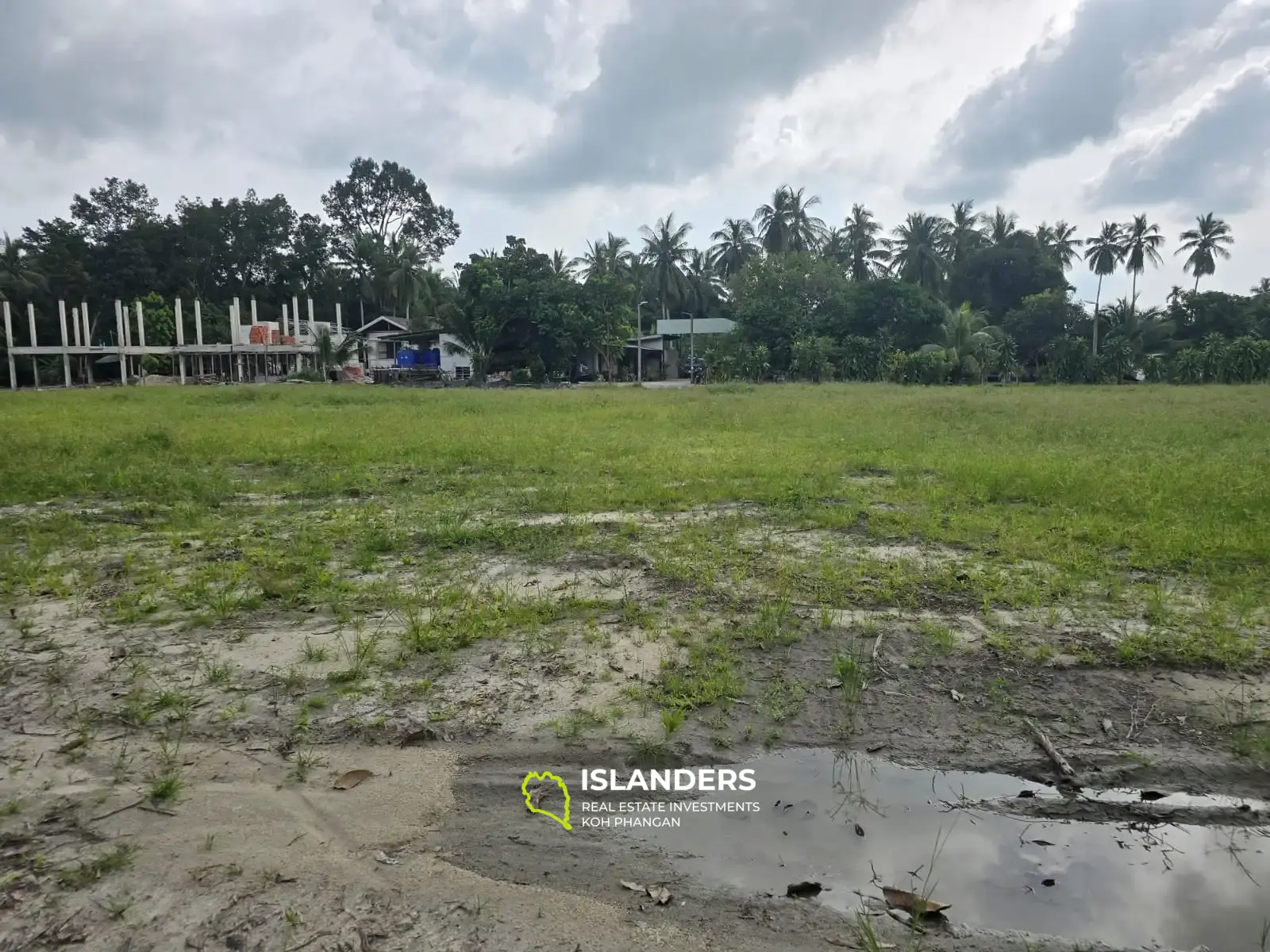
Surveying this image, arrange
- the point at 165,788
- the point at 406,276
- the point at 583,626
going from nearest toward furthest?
the point at 165,788, the point at 583,626, the point at 406,276

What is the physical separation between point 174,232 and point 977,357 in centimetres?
5527

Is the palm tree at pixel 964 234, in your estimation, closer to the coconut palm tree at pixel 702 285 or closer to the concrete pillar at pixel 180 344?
the coconut palm tree at pixel 702 285

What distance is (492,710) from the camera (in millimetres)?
4355

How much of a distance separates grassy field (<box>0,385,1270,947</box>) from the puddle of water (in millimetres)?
298

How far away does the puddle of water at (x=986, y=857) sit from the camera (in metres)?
3.04

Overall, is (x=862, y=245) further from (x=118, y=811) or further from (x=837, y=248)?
(x=118, y=811)

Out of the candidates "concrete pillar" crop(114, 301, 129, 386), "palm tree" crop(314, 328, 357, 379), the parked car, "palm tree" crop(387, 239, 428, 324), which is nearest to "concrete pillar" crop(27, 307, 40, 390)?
"concrete pillar" crop(114, 301, 129, 386)

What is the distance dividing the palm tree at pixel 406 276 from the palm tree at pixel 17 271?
73.1 feet

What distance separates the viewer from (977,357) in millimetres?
44688

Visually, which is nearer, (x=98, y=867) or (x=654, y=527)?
(x=98, y=867)

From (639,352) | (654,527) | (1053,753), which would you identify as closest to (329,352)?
(639,352)

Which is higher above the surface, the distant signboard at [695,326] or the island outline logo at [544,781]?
the distant signboard at [695,326]

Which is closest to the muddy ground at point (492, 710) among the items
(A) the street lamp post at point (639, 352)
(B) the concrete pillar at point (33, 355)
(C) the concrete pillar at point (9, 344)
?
(A) the street lamp post at point (639, 352)

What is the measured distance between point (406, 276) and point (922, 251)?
38.6 metres
